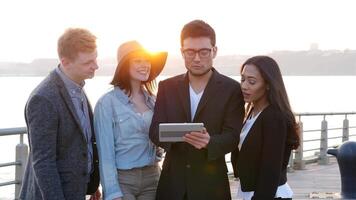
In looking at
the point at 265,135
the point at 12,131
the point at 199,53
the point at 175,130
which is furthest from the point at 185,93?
the point at 12,131

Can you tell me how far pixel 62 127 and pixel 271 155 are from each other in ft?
3.97

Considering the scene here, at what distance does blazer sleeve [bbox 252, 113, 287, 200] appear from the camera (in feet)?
12.7

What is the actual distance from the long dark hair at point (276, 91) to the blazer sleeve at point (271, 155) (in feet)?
0.27

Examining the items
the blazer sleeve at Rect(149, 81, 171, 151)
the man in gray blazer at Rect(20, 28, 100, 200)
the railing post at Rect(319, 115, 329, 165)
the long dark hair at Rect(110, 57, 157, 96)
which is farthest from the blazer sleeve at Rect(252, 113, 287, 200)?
the railing post at Rect(319, 115, 329, 165)

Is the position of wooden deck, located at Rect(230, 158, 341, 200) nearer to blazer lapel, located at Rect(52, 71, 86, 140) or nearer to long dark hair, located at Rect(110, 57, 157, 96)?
long dark hair, located at Rect(110, 57, 157, 96)

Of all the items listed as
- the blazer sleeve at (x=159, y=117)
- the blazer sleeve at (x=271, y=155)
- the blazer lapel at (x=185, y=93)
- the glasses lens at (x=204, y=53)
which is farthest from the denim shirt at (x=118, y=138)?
the blazer sleeve at (x=271, y=155)

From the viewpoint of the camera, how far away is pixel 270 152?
3857 mm

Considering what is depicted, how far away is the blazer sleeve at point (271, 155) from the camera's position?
386 cm

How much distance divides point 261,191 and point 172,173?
0.54 metres

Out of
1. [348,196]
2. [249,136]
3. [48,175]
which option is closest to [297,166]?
[348,196]

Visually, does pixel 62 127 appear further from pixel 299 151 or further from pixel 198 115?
pixel 299 151

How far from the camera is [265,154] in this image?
12.7 feet

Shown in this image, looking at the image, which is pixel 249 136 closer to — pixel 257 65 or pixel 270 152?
pixel 270 152

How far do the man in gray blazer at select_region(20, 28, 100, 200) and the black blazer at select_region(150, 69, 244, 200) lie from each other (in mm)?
460
